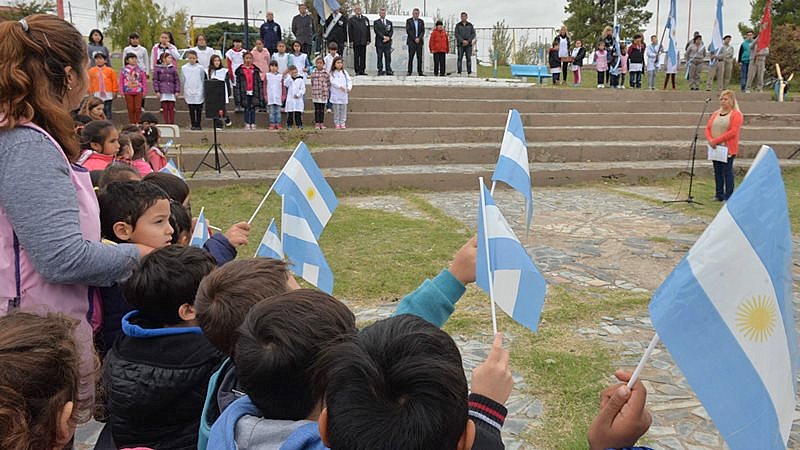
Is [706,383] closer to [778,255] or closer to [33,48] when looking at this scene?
[778,255]

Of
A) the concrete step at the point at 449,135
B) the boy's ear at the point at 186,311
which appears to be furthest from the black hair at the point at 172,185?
the concrete step at the point at 449,135

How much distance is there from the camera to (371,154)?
12.6 metres

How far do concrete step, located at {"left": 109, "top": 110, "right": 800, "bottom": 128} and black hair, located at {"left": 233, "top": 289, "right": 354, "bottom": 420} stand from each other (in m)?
12.8

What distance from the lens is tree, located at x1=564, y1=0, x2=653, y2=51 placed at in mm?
42906

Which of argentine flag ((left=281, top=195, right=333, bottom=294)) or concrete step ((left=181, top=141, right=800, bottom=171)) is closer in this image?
argentine flag ((left=281, top=195, right=333, bottom=294))

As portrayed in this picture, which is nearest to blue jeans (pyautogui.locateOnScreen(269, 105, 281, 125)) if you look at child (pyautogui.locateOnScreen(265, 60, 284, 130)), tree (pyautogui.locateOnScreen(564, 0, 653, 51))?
child (pyautogui.locateOnScreen(265, 60, 284, 130))

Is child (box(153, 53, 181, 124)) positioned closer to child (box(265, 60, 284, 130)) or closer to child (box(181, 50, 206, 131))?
child (box(181, 50, 206, 131))

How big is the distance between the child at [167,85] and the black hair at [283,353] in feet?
41.3

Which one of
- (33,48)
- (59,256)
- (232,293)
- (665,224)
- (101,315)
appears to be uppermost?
(33,48)

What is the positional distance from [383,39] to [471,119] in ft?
17.6

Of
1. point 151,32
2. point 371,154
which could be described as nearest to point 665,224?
point 371,154

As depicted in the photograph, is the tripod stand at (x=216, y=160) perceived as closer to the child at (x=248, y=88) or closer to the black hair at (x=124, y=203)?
the child at (x=248, y=88)

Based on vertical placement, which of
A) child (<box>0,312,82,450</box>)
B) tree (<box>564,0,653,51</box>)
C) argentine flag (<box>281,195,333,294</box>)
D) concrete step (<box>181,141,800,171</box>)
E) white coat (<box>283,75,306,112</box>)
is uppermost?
tree (<box>564,0,653,51</box>)

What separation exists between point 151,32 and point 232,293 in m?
32.6
